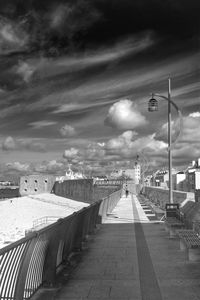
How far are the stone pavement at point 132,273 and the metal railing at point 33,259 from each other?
340mm

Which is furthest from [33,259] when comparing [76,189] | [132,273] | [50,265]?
[76,189]

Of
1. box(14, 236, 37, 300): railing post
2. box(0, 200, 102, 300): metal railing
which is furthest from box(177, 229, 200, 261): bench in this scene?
box(14, 236, 37, 300): railing post

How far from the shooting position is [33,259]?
5738 millimetres

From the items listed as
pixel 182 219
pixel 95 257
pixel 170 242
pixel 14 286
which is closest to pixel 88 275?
pixel 95 257

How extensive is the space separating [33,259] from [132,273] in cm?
247

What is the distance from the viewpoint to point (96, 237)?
12562mm

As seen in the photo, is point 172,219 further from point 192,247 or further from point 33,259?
point 33,259

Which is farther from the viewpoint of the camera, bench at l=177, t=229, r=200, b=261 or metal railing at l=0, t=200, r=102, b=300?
bench at l=177, t=229, r=200, b=261

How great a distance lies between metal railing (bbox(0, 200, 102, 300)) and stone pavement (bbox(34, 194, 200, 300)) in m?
0.34

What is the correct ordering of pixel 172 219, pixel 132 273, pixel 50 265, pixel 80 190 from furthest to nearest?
pixel 80 190 < pixel 172 219 < pixel 132 273 < pixel 50 265

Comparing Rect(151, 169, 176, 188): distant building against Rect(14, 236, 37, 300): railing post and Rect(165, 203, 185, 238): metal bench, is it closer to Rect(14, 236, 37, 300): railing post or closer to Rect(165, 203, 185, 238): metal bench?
Rect(165, 203, 185, 238): metal bench

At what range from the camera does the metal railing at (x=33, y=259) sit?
4602mm

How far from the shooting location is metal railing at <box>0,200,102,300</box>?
15.1 ft

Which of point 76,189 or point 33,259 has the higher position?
point 76,189
